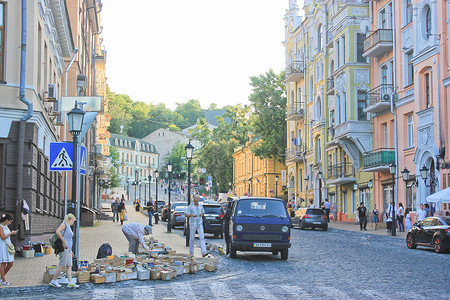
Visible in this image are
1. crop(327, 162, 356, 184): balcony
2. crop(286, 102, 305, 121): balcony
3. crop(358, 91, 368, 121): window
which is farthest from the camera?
crop(286, 102, 305, 121): balcony

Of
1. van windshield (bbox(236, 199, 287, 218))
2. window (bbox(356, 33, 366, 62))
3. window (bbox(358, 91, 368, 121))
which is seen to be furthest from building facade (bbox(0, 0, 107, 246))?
window (bbox(356, 33, 366, 62))

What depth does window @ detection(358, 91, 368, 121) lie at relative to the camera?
45.5 metres

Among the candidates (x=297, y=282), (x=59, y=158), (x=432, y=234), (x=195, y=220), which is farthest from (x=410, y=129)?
(x=59, y=158)

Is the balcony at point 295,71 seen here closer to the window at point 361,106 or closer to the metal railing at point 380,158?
the window at point 361,106

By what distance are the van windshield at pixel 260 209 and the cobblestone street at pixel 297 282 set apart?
1.31 meters

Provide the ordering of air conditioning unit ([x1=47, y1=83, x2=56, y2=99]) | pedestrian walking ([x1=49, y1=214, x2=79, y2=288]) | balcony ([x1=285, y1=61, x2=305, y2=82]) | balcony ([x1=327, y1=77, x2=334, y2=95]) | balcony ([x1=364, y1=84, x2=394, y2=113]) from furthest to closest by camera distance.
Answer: balcony ([x1=285, y1=61, x2=305, y2=82]), balcony ([x1=327, y1=77, x2=334, y2=95]), balcony ([x1=364, y1=84, x2=394, y2=113]), air conditioning unit ([x1=47, y1=83, x2=56, y2=99]), pedestrian walking ([x1=49, y1=214, x2=79, y2=288])

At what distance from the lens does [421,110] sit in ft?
114

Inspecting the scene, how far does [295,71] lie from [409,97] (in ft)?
80.7

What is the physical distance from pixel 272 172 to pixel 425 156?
144 feet

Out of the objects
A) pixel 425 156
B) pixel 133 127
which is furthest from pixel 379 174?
pixel 133 127

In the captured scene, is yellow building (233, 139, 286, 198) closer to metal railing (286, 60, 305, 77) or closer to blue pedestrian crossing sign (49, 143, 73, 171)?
metal railing (286, 60, 305, 77)

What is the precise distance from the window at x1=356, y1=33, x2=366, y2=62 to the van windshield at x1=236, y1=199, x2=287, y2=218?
1156 inches

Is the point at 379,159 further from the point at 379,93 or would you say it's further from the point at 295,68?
the point at 295,68

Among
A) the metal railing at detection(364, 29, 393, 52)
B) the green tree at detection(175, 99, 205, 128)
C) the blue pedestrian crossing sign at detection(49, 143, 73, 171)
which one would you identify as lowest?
the blue pedestrian crossing sign at detection(49, 143, 73, 171)
